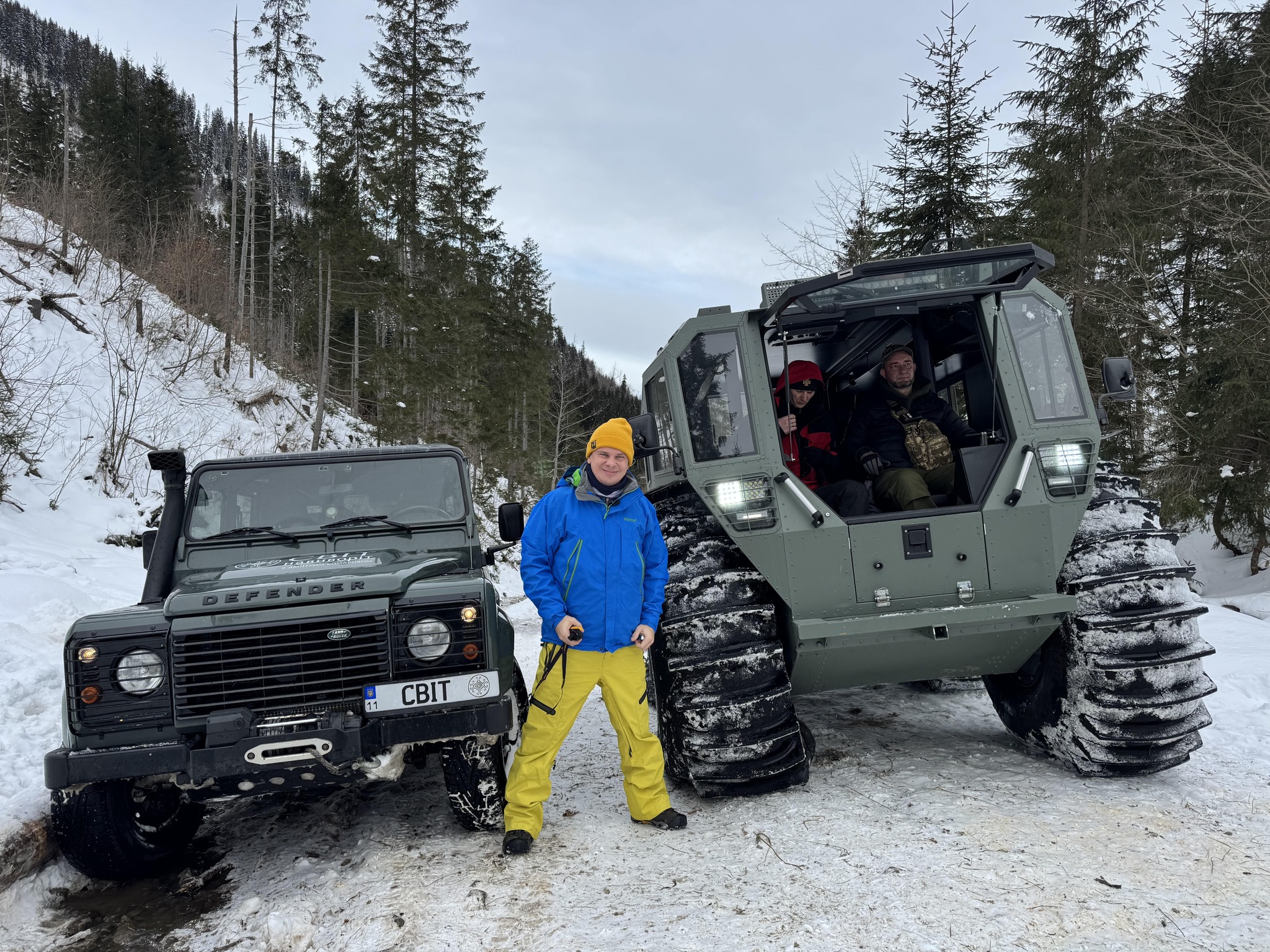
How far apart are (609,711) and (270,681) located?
1548 mm

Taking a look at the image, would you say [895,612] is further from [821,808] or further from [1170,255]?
[1170,255]

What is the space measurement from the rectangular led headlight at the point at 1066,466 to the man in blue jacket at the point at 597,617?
2.01m

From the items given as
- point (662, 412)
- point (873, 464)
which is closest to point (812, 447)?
point (873, 464)

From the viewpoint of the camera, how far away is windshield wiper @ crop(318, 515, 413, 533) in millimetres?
4785

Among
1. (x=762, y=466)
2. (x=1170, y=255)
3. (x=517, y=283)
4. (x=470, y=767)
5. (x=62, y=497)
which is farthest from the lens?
(x=517, y=283)

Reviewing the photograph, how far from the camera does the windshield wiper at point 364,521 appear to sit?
4785mm

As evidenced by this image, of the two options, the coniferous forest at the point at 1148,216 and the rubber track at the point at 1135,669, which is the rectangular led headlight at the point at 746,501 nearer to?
the rubber track at the point at 1135,669

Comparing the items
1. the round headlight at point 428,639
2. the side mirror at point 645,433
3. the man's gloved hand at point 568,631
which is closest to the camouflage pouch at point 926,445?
the side mirror at point 645,433

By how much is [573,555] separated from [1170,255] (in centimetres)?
1392

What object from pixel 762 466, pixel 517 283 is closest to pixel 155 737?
pixel 762 466

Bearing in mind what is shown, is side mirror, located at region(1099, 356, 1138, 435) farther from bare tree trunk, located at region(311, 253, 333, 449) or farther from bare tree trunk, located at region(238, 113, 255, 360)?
bare tree trunk, located at region(238, 113, 255, 360)

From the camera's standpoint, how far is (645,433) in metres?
4.29

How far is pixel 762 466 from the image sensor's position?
4172mm

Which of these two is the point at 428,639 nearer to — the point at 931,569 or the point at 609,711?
the point at 609,711
